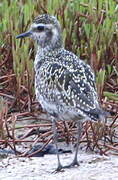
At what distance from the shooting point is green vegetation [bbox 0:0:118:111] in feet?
22.5

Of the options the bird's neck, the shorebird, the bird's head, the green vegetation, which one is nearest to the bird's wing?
the shorebird

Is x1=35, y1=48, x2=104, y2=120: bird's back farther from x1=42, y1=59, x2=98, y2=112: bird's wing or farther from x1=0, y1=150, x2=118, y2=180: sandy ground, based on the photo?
x1=0, y1=150, x2=118, y2=180: sandy ground

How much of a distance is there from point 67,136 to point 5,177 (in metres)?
1.03

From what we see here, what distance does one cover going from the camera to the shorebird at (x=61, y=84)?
17.0ft

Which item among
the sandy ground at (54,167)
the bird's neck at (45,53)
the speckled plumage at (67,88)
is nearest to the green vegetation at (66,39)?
the bird's neck at (45,53)

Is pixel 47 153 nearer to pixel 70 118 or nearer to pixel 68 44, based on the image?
pixel 70 118

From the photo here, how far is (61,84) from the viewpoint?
534 cm

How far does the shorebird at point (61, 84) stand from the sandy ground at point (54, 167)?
0.36 feet

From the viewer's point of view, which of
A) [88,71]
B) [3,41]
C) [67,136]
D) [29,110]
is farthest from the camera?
[3,41]

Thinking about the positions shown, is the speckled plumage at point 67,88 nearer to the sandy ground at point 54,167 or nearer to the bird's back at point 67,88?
the bird's back at point 67,88

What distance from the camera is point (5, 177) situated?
16.8ft

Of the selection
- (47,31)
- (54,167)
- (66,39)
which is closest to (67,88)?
(54,167)

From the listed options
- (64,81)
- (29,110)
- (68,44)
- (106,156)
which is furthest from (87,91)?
(68,44)

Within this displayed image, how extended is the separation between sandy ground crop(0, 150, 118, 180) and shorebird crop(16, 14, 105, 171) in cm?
11
